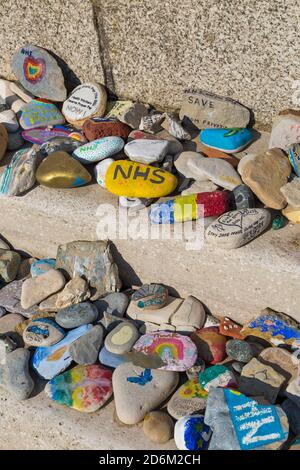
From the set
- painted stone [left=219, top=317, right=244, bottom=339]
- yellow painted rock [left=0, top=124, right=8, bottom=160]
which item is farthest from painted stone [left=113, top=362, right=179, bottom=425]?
yellow painted rock [left=0, top=124, right=8, bottom=160]

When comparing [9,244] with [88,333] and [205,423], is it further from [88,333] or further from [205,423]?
[205,423]

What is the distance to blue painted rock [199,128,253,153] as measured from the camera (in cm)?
214

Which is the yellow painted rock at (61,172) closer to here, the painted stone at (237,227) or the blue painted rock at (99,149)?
the blue painted rock at (99,149)

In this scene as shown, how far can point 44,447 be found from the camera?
177 centimetres

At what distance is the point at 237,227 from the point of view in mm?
1827

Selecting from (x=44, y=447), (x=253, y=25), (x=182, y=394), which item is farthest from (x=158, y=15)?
(x=44, y=447)

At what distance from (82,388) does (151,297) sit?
37cm

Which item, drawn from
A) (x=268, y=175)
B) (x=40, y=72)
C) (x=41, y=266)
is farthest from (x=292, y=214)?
(x=40, y=72)

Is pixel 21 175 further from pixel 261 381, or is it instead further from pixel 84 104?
pixel 261 381

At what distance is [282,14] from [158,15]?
1.43 ft

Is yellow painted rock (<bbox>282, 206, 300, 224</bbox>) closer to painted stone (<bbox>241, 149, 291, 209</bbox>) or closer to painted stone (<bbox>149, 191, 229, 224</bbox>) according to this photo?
painted stone (<bbox>241, 149, 291, 209</bbox>)

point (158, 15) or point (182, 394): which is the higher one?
point (158, 15)

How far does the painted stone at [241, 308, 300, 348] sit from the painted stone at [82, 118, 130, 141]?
0.83 meters

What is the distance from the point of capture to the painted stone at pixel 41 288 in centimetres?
204
